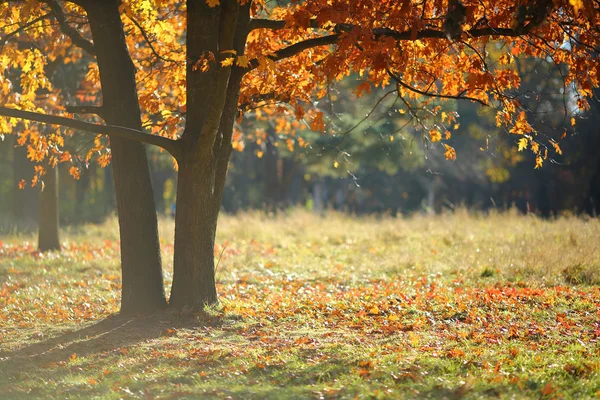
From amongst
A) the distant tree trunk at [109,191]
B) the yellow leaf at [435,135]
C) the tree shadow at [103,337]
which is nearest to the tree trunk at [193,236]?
the tree shadow at [103,337]

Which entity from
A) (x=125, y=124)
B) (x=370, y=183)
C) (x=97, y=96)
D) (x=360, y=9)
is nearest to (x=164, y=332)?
(x=125, y=124)

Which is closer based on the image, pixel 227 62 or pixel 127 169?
pixel 227 62

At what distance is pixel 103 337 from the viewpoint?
872 centimetres

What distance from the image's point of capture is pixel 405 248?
669 inches

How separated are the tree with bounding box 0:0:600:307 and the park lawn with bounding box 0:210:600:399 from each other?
59.7 inches

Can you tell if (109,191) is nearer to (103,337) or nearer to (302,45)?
(103,337)

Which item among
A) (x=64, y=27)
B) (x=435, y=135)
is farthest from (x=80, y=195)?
(x=435, y=135)

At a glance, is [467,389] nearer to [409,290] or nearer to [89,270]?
[409,290]

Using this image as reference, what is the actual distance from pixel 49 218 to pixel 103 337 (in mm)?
9536

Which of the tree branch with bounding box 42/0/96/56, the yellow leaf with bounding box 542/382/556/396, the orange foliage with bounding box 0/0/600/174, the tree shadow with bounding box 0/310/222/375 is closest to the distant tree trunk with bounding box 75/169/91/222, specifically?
the orange foliage with bounding box 0/0/600/174

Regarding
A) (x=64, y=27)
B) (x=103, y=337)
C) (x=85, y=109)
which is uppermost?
(x=64, y=27)

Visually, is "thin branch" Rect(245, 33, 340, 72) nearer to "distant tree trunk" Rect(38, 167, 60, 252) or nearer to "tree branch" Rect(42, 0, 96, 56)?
"tree branch" Rect(42, 0, 96, 56)

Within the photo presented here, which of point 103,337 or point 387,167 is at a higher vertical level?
point 387,167

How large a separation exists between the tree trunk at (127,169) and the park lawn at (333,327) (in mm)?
486
